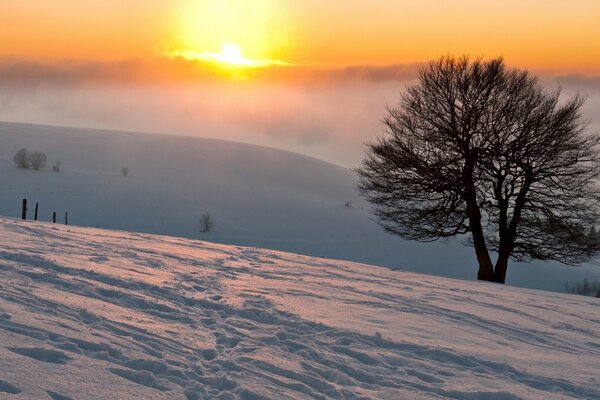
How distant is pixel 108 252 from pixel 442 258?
36.3 meters

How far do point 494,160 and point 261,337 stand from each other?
46.4 feet

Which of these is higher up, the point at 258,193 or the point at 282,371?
the point at 258,193

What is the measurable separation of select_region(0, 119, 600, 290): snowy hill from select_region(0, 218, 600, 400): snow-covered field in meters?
31.5

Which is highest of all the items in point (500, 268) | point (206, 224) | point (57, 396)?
point (206, 224)

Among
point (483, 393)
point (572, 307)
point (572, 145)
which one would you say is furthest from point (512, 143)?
point (483, 393)

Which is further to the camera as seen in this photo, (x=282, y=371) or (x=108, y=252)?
(x=108, y=252)

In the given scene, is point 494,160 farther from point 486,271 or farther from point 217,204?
point 217,204

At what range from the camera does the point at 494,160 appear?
1866cm

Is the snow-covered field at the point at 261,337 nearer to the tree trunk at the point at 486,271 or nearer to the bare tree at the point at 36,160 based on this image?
the tree trunk at the point at 486,271

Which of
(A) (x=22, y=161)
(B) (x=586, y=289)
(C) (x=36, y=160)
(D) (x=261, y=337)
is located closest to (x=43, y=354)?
(D) (x=261, y=337)

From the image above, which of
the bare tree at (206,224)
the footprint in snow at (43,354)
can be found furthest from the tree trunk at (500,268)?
the bare tree at (206,224)

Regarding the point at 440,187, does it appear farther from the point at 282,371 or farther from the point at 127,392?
the point at 127,392

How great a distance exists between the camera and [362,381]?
17.8 ft

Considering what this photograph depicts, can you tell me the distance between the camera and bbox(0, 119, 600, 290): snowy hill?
43.0 m
